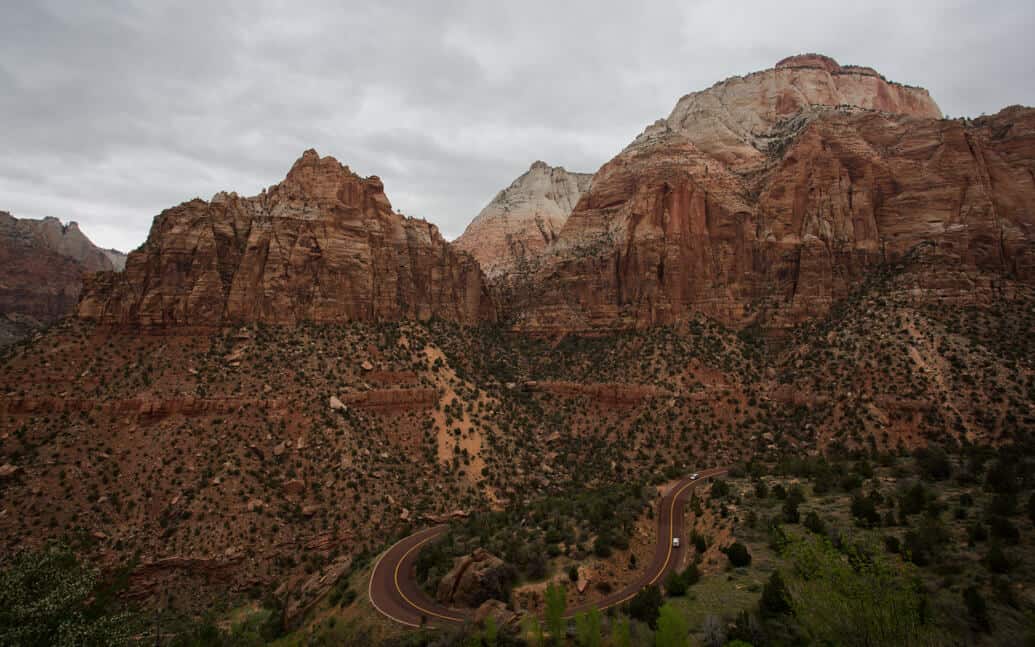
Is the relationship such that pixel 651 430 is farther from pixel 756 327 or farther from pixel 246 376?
pixel 246 376

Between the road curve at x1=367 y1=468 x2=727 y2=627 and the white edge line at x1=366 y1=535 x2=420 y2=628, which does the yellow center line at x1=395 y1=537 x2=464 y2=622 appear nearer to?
the road curve at x1=367 y1=468 x2=727 y2=627

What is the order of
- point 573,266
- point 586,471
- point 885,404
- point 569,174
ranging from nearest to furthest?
point 885,404 < point 586,471 < point 573,266 < point 569,174

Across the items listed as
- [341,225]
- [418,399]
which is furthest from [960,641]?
[341,225]

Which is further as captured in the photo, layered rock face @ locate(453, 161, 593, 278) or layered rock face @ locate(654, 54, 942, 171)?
layered rock face @ locate(453, 161, 593, 278)

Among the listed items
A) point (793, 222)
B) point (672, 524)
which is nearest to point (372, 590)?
point (672, 524)

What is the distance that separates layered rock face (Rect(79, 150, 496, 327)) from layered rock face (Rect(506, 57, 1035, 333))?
981 inches

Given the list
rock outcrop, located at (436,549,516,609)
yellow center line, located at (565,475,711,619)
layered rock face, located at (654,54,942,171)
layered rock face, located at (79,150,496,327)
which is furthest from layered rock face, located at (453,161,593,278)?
rock outcrop, located at (436,549,516,609)

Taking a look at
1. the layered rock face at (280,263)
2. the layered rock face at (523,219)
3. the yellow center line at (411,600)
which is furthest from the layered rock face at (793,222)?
the yellow center line at (411,600)

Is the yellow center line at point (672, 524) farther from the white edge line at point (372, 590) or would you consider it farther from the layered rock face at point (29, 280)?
the layered rock face at point (29, 280)

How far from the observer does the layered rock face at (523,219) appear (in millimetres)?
110938

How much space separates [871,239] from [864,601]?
5911 cm

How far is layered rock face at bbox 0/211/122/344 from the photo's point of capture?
302 feet

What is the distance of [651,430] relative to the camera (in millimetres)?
54438

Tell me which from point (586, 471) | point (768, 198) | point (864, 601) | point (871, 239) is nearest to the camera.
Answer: point (864, 601)
